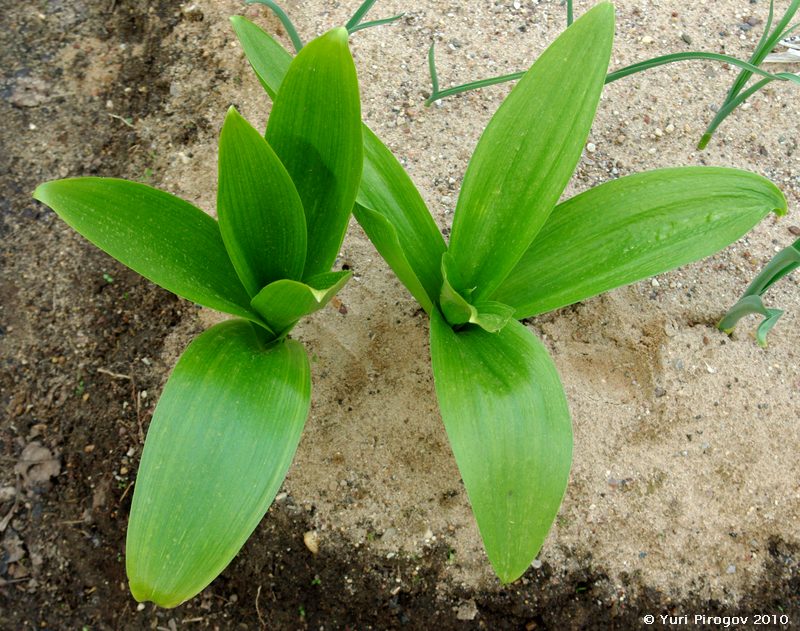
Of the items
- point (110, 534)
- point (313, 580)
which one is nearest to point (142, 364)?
point (110, 534)

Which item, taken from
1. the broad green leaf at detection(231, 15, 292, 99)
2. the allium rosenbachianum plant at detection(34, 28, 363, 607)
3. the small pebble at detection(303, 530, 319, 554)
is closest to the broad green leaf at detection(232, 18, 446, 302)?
the broad green leaf at detection(231, 15, 292, 99)

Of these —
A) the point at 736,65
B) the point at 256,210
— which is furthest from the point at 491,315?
the point at 736,65

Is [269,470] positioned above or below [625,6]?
below

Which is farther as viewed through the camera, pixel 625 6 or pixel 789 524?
pixel 625 6

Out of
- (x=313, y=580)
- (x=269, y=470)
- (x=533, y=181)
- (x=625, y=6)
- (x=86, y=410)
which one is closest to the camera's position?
(x=269, y=470)

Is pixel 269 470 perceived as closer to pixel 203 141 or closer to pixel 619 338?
pixel 619 338

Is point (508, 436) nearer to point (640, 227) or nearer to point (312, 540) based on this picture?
point (640, 227)

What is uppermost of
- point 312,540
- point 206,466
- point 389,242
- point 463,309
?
point 389,242

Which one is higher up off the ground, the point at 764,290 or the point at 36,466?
the point at 764,290
